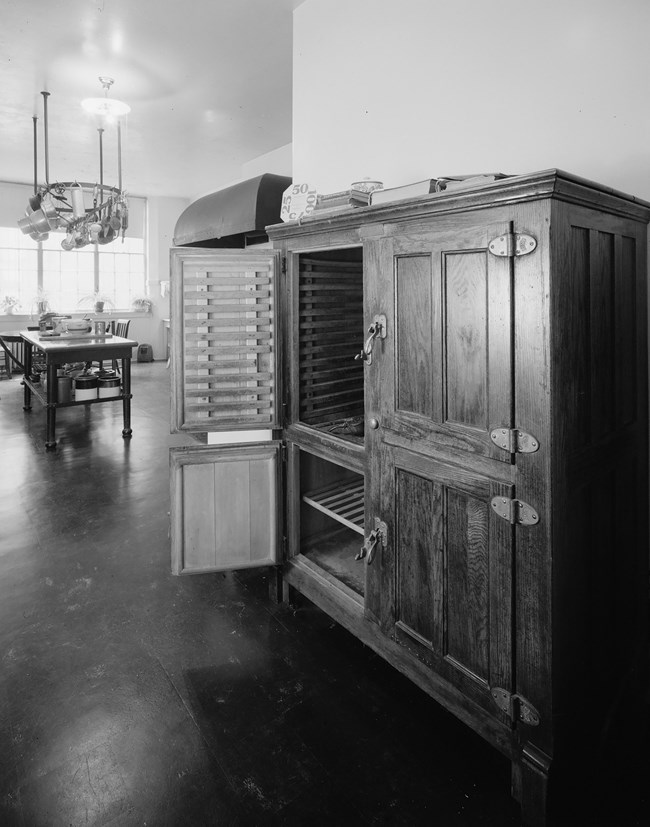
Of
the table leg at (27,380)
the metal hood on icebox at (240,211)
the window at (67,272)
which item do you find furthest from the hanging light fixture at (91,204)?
the window at (67,272)

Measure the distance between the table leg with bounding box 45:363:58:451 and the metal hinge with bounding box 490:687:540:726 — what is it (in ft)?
16.7

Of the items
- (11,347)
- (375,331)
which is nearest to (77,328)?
(11,347)

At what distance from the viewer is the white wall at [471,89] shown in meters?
1.77

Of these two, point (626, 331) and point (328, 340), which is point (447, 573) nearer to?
point (626, 331)

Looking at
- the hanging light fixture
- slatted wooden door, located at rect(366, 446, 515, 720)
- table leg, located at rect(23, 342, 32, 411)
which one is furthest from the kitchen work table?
slatted wooden door, located at rect(366, 446, 515, 720)

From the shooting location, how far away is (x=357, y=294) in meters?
2.68

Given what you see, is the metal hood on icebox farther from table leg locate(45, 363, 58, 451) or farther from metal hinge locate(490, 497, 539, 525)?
metal hinge locate(490, 497, 539, 525)

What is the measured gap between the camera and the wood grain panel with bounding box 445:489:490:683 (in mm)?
1543

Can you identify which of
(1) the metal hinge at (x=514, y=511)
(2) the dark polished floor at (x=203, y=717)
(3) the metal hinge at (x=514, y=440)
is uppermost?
(3) the metal hinge at (x=514, y=440)

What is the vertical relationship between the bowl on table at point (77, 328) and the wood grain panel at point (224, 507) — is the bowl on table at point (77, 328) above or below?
above

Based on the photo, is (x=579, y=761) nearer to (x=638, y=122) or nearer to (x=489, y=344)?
(x=489, y=344)

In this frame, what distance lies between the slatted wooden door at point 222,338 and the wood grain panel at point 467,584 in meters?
1.09

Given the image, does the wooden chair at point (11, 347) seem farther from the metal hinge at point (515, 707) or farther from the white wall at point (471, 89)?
the metal hinge at point (515, 707)

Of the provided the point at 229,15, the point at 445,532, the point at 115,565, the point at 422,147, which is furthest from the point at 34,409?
the point at 445,532
